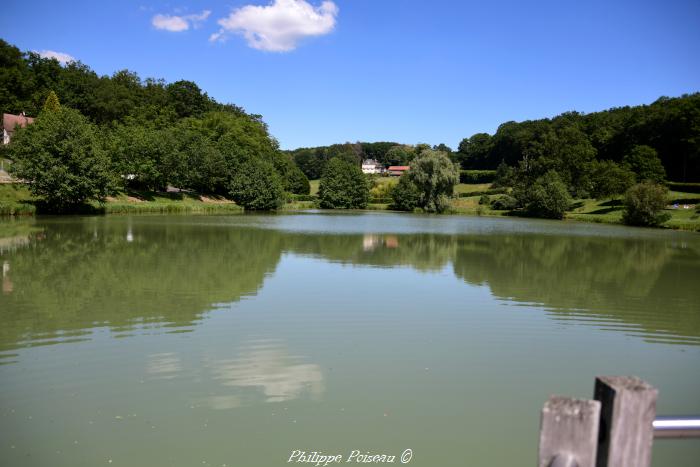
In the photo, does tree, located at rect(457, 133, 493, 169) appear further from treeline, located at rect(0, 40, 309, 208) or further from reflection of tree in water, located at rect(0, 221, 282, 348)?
reflection of tree in water, located at rect(0, 221, 282, 348)

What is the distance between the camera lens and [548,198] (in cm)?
6419

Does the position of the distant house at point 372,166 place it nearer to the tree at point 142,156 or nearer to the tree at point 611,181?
the tree at point 611,181

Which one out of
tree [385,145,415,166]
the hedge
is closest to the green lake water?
the hedge

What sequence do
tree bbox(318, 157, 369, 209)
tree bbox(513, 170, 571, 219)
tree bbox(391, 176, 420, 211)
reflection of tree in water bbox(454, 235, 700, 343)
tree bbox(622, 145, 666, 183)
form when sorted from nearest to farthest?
1. reflection of tree in water bbox(454, 235, 700, 343)
2. tree bbox(513, 170, 571, 219)
3. tree bbox(622, 145, 666, 183)
4. tree bbox(391, 176, 420, 211)
5. tree bbox(318, 157, 369, 209)

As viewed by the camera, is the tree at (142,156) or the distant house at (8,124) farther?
the distant house at (8,124)

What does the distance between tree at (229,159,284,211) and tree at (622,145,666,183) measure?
46827 millimetres

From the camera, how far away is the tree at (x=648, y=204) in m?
49.2

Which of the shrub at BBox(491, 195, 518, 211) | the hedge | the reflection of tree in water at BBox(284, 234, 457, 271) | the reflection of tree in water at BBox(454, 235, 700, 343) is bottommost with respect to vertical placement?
the reflection of tree in water at BBox(454, 235, 700, 343)

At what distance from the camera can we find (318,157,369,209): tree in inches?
3140

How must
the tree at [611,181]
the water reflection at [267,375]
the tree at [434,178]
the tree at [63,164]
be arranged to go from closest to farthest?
the water reflection at [267,375] → the tree at [63,164] → the tree at [611,181] → the tree at [434,178]

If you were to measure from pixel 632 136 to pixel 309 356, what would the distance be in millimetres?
90083

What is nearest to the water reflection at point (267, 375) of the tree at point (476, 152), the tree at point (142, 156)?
the tree at point (142, 156)

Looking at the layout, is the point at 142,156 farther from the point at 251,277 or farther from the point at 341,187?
the point at 251,277

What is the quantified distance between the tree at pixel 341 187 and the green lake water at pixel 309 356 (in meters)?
62.4
